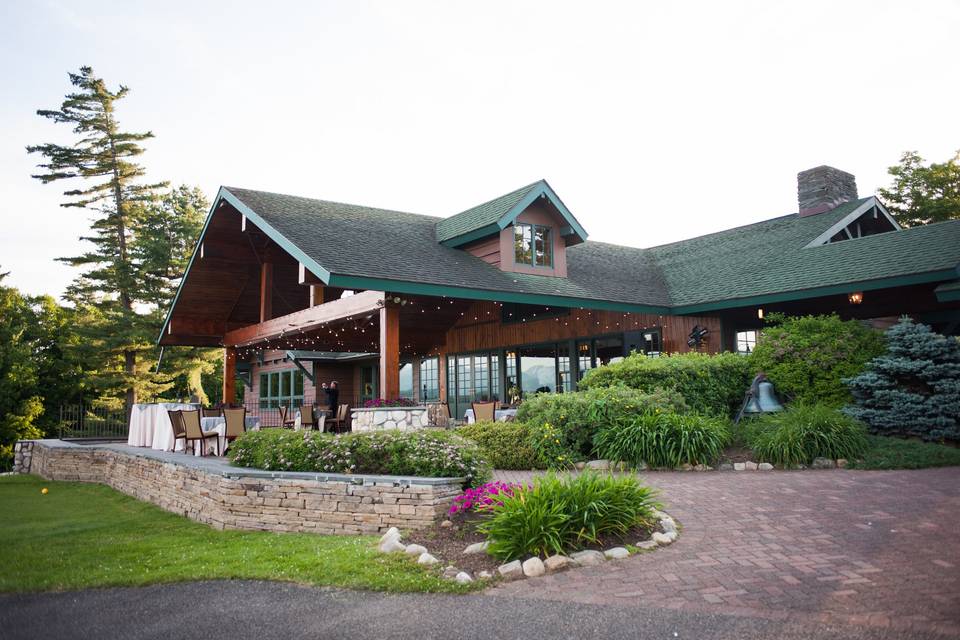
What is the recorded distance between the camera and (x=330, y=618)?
4.58 meters

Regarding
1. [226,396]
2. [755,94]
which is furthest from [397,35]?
[226,396]

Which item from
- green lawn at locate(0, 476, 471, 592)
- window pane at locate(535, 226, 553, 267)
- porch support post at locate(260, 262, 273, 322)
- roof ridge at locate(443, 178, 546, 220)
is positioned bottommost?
green lawn at locate(0, 476, 471, 592)

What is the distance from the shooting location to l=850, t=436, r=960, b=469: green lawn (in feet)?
29.2

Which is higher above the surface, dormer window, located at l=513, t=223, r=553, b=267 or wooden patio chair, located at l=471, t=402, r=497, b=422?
dormer window, located at l=513, t=223, r=553, b=267

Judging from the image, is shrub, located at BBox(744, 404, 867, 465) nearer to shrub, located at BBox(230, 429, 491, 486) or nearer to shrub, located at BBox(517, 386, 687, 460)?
shrub, located at BBox(517, 386, 687, 460)

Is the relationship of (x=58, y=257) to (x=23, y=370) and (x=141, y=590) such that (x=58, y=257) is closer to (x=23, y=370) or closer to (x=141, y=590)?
(x=23, y=370)

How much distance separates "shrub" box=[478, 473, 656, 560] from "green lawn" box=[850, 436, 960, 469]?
4595mm

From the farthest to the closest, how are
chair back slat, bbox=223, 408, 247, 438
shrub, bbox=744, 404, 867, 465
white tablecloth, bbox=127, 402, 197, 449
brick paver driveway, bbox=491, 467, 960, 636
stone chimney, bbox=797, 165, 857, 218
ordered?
stone chimney, bbox=797, 165, 857, 218, white tablecloth, bbox=127, 402, 197, 449, chair back slat, bbox=223, 408, 247, 438, shrub, bbox=744, 404, 867, 465, brick paver driveway, bbox=491, 467, 960, 636

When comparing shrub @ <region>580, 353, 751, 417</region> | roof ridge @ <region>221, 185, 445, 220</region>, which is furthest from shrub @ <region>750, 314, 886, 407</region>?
roof ridge @ <region>221, 185, 445, 220</region>

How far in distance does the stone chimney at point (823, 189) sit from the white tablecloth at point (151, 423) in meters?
16.5

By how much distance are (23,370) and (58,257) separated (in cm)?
518

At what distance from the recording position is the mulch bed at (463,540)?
5.52m

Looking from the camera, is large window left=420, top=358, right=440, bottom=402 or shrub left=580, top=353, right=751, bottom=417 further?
large window left=420, top=358, right=440, bottom=402

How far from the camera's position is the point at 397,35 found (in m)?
15.0
